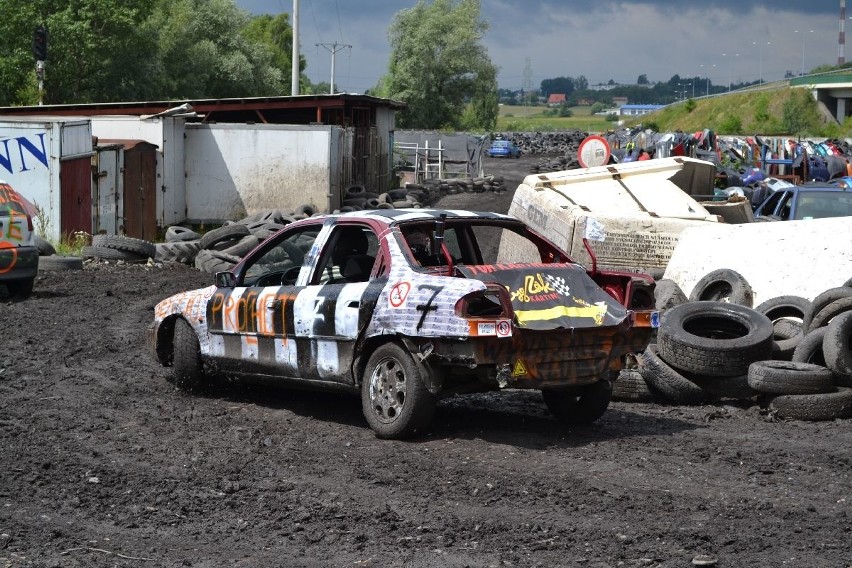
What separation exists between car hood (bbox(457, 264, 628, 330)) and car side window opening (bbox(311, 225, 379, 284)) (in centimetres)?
108

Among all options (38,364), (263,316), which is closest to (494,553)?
(263,316)

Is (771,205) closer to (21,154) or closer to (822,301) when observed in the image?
(822,301)

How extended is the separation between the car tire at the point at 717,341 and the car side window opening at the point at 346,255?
297 centimetres

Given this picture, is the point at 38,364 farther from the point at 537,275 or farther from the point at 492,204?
the point at 492,204

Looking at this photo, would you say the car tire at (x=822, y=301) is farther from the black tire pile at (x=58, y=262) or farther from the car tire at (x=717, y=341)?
the black tire pile at (x=58, y=262)

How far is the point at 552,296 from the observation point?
25.2 ft

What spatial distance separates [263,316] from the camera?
29.1 ft

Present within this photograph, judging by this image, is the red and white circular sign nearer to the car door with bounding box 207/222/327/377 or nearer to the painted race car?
the car door with bounding box 207/222/327/377

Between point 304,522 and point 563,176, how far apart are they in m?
12.2

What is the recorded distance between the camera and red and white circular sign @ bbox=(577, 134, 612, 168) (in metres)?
21.1

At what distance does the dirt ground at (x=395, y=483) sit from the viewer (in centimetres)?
540

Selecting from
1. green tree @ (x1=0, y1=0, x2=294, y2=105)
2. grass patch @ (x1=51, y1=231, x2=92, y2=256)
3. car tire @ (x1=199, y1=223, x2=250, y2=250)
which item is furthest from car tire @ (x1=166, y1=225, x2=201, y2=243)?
green tree @ (x1=0, y1=0, x2=294, y2=105)

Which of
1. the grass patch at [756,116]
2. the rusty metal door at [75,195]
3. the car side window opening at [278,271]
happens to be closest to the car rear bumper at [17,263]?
the rusty metal door at [75,195]

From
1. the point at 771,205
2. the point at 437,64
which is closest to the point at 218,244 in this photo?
the point at 771,205
